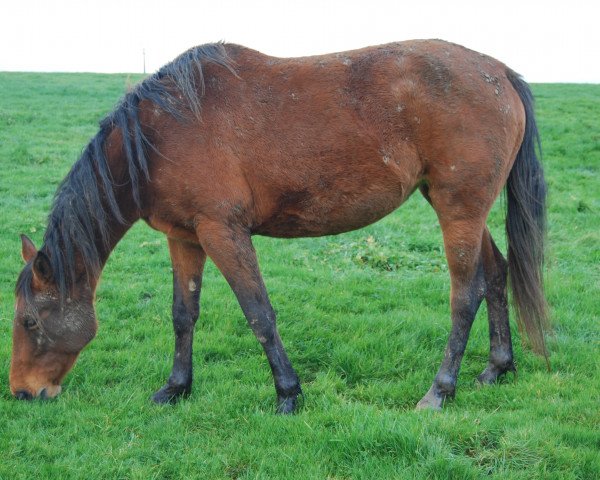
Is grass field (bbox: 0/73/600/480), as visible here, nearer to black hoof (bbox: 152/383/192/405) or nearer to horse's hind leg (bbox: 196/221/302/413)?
black hoof (bbox: 152/383/192/405)

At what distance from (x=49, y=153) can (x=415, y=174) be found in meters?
12.7

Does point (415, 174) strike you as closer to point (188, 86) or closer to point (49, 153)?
point (188, 86)

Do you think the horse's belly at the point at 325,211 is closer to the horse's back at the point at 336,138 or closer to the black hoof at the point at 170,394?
the horse's back at the point at 336,138

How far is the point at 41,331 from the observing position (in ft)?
14.6

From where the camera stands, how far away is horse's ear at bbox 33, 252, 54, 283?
→ 428 centimetres

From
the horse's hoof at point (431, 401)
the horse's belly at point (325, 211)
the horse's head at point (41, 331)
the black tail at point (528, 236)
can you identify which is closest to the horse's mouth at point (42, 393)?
the horse's head at point (41, 331)

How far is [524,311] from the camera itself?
16.4 ft

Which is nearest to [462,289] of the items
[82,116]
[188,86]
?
[188,86]

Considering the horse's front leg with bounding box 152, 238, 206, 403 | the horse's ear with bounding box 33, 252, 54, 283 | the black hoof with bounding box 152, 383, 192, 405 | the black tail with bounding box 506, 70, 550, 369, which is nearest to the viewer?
the horse's ear with bounding box 33, 252, 54, 283

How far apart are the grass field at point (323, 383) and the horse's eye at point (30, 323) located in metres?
0.56

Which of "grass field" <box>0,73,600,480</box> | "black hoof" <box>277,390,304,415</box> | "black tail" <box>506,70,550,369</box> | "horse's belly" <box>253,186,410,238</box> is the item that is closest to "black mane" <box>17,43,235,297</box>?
"grass field" <box>0,73,600,480</box>

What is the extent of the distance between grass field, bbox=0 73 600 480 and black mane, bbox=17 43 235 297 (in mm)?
455

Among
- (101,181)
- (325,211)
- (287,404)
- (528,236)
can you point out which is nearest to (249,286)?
(325,211)

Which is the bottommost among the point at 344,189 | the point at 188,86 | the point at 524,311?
the point at 524,311
